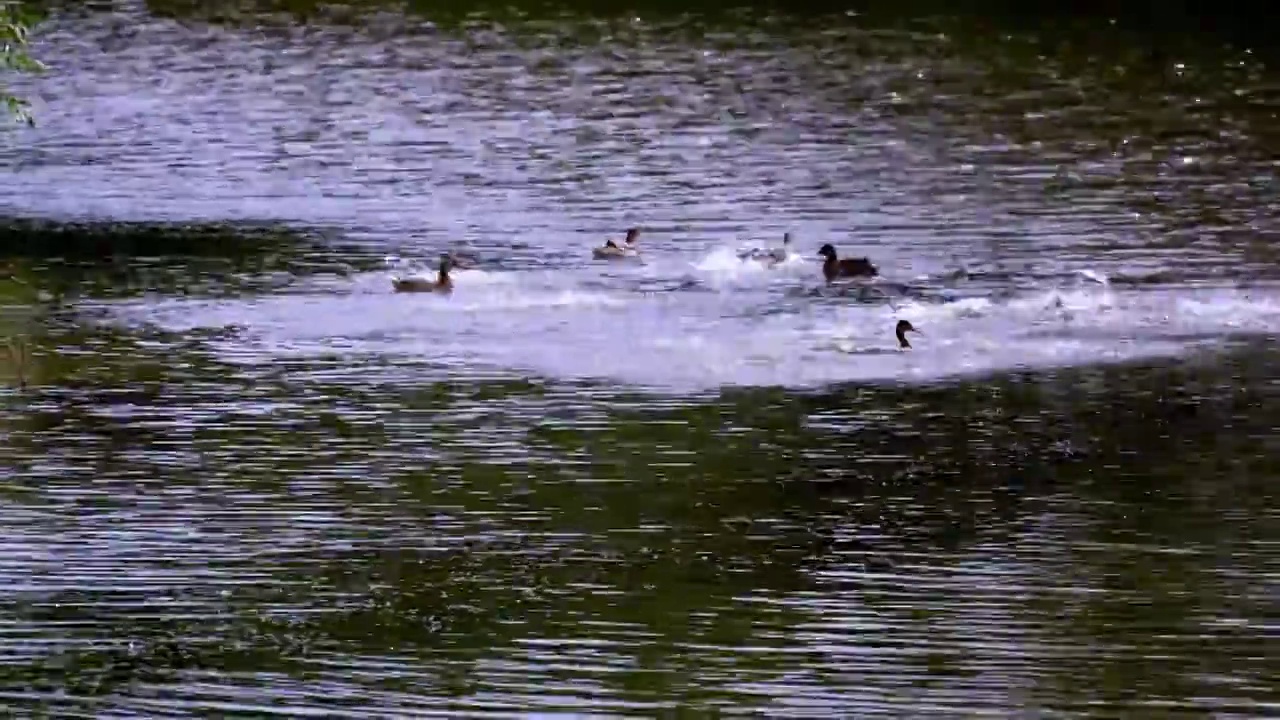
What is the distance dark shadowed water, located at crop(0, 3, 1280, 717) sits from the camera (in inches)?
515

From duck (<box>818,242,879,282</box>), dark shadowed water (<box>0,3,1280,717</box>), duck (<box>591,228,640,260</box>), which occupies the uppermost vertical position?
duck (<box>818,242,879,282</box>)

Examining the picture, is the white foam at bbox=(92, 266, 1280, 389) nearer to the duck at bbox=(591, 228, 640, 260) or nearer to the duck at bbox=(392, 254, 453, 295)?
the duck at bbox=(392, 254, 453, 295)

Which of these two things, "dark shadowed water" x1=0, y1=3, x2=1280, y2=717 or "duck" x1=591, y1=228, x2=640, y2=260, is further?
"duck" x1=591, y1=228, x2=640, y2=260

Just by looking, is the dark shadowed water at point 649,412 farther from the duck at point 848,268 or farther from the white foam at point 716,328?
the duck at point 848,268

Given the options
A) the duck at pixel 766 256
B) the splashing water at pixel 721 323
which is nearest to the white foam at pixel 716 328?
the splashing water at pixel 721 323

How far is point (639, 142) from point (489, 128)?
8.49ft

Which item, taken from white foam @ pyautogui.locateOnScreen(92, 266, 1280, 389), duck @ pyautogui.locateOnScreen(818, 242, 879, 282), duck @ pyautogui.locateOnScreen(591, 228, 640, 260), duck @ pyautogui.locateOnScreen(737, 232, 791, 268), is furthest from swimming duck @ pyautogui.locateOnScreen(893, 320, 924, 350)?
duck @ pyautogui.locateOnScreen(591, 228, 640, 260)

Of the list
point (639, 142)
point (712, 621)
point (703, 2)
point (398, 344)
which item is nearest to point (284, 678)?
point (712, 621)

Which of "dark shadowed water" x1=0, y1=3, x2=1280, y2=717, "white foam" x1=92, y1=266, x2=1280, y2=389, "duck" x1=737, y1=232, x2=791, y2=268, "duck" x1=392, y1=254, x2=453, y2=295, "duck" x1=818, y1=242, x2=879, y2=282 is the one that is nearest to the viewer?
"dark shadowed water" x1=0, y1=3, x2=1280, y2=717

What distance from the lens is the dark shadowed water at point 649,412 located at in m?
13.1

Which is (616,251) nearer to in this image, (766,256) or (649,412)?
(766,256)

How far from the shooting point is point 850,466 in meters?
16.8

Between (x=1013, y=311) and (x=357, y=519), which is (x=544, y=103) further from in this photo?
(x=357, y=519)

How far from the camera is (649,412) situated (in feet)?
59.7
